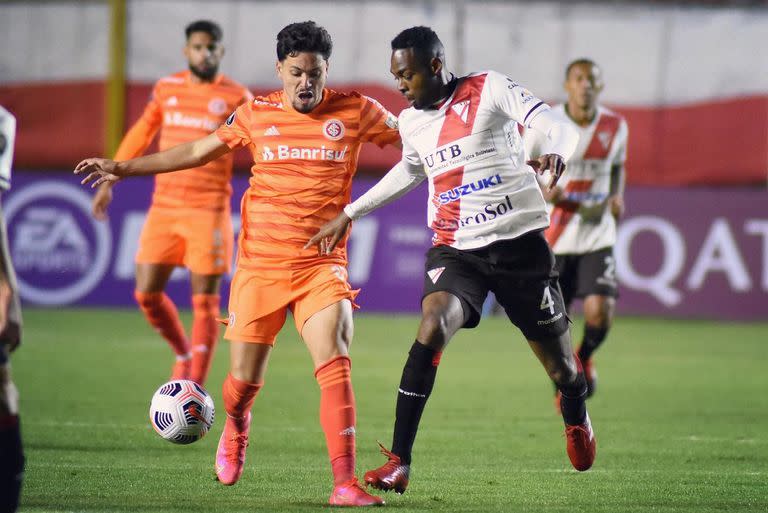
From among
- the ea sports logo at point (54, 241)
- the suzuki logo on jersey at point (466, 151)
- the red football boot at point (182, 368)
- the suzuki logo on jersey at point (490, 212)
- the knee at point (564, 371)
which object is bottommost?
the ea sports logo at point (54, 241)

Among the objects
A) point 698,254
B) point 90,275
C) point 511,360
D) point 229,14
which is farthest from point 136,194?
point 698,254

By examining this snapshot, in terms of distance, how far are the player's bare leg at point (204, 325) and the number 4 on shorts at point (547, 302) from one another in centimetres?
315

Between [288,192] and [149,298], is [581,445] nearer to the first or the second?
[288,192]

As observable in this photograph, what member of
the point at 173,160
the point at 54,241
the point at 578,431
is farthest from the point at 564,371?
the point at 54,241

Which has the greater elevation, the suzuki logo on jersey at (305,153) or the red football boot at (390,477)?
the suzuki logo on jersey at (305,153)

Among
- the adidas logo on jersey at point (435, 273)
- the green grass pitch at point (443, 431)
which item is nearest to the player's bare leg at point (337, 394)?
the green grass pitch at point (443, 431)

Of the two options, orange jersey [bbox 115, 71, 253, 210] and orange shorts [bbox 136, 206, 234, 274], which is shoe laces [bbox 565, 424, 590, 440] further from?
orange jersey [bbox 115, 71, 253, 210]

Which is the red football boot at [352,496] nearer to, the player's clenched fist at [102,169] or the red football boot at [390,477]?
the red football boot at [390,477]

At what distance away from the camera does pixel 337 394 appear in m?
5.70

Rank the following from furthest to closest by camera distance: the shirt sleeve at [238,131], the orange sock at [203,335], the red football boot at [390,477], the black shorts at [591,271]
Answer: the black shorts at [591,271], the orange sock at [203,335], the shirt sleeve at [238,131], the red football boot at [390,477]

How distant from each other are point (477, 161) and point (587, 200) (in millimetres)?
3394

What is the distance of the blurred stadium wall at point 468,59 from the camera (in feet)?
60.4

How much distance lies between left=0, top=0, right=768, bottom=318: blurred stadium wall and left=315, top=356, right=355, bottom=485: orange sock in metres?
12.6

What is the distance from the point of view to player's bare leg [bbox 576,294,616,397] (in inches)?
358
